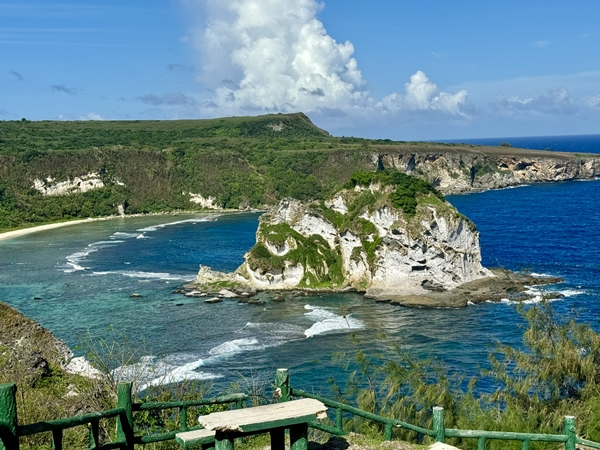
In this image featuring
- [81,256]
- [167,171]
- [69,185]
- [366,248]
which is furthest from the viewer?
[167,171]

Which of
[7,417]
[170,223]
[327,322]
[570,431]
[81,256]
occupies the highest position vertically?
[7,417]

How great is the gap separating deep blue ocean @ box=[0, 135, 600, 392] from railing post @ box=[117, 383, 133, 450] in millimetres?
7405

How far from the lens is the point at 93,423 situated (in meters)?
9.77

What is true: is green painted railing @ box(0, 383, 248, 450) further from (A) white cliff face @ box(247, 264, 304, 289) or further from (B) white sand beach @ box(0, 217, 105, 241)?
(B) white sand beach @ box(0, 217, 105, 241)

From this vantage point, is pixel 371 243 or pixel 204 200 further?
pixel 204 200

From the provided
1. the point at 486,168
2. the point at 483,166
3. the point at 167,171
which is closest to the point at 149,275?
the point at 167,171

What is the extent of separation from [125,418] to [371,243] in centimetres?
5377

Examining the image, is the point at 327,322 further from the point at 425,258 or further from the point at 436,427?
the point at 436,427

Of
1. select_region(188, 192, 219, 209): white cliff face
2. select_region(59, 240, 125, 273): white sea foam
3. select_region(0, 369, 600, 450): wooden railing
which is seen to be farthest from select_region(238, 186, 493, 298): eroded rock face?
select_region(188, 192, 219, 209): white cliff face

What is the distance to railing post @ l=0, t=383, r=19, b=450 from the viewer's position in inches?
315

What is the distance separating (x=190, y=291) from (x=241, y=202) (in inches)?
3472

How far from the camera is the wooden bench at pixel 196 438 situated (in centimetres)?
953

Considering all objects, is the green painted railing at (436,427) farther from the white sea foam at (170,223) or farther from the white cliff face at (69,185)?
the white cliff face at (69,185)

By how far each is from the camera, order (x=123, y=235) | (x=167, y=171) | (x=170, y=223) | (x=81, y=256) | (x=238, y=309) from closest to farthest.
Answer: (x=238, y=309) → (x=81, y=256) → (x=123, y=235) → (x=170, y=223) → (x=167, y=171)
